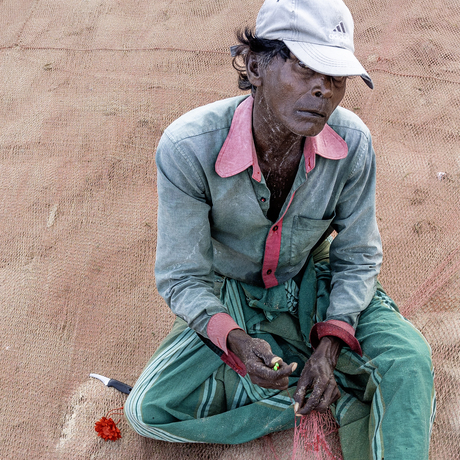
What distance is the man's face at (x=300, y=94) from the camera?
143cm

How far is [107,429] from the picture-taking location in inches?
78.4

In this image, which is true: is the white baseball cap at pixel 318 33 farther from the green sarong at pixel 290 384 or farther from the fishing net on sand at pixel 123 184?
the fishing net on sand at pixel 123 184

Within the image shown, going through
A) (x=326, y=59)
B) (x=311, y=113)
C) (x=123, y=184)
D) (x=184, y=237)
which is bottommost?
(x=123, y=184)

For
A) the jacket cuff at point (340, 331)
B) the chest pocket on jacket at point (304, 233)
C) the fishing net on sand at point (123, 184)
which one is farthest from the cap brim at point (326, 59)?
the fishing net on sand at point (123, 184)

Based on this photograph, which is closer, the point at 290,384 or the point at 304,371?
the point at 304,371

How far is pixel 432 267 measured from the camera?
2.41m

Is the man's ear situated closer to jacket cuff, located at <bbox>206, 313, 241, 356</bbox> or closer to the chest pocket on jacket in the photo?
the chest pocket on jacket

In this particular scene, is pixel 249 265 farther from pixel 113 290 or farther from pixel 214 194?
pixel 113 290

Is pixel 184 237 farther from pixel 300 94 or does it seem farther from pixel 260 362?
pixel 300 94

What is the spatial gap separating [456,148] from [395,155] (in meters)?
0.31

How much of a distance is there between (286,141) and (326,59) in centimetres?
31

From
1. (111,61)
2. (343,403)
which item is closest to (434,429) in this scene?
(343,403)

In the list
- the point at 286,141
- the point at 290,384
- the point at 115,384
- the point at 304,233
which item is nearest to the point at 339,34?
the point at 286,141

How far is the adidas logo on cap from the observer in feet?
Answer: 4.53
